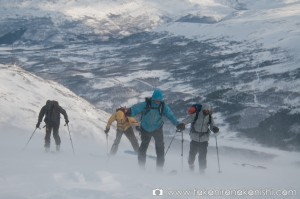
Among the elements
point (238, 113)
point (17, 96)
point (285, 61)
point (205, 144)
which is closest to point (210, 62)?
point (285, 61)

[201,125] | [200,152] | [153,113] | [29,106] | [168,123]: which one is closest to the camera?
[153,113]

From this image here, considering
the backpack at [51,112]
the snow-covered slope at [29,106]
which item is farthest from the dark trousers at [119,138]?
the snow-covered slope at [29,106]

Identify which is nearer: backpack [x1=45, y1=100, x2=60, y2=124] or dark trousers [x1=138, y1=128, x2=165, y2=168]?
dark trousers [x1=138, y1=128, x2=165, y2=168]

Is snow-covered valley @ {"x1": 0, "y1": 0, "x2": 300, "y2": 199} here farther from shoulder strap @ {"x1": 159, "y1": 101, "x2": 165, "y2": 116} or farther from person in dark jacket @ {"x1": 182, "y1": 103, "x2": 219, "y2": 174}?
shoulder strap @ {"x1": 159, "y1": 101, "x2": 165, "y2": 116}

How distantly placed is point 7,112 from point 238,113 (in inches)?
2968

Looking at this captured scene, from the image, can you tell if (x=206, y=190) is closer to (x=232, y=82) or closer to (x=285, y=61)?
(x=232, y=82)

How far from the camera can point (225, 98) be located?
389 feet

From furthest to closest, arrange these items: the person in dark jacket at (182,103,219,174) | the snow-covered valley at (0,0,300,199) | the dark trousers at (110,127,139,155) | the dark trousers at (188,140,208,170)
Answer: the dark trousers at (110,127,139,155) < the dark trousers at (188,140,208,170) < the person in dark jacket at (182,103,219,174) < the snow-covered valley at (0,0,300,199)

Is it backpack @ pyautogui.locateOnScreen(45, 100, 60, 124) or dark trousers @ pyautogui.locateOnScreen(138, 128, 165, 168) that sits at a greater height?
backpack @ pyautogui.locateOnScreen(45, 100, 60, 124)

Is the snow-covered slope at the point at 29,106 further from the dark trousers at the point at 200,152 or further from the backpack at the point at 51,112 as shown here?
the dark trousers at the point at 200,152

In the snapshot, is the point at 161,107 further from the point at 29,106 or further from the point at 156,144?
the point at 29,106

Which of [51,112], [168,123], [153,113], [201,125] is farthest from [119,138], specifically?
[168,123]

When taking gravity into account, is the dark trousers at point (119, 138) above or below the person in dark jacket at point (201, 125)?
below

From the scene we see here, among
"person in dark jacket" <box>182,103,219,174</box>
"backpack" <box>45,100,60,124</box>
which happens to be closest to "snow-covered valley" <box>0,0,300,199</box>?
"person in dark jacket" <box>182,103,219,174</box>
